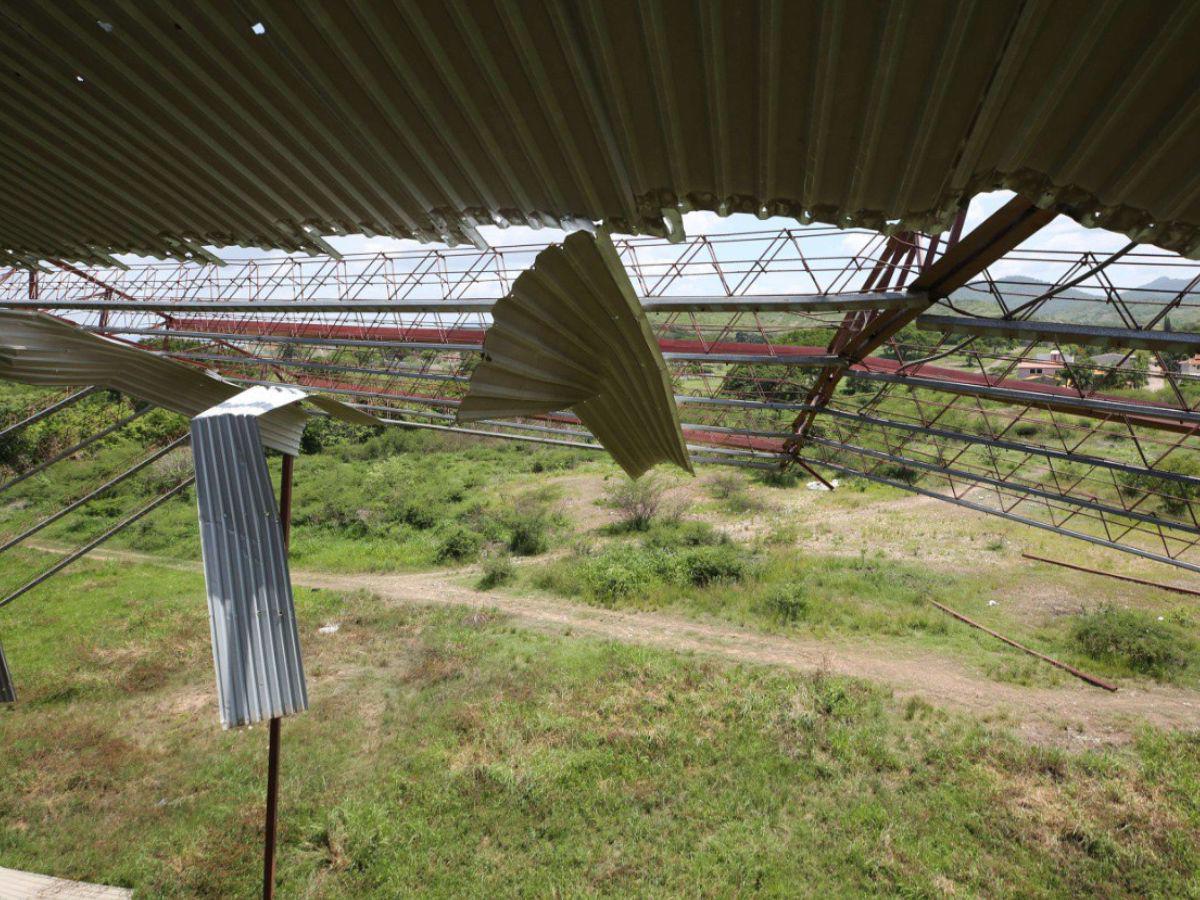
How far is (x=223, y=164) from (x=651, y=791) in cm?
825

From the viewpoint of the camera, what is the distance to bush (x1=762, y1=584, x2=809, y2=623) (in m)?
13.8

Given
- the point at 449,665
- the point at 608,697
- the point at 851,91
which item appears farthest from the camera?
the point at 449,665

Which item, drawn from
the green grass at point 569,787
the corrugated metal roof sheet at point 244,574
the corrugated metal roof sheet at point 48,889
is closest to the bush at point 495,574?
the green grass at point 569,787

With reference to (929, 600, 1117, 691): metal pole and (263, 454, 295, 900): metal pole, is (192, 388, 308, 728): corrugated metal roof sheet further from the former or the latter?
(929, 600, 1117, 691): metal pole

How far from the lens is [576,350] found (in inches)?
99.7

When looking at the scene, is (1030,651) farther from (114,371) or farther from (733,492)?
(114,371)

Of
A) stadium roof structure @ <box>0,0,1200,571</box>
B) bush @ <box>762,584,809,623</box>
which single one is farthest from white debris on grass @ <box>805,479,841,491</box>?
stadium roof structure @ <box>0,0,1200,571</box>

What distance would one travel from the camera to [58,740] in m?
9.04

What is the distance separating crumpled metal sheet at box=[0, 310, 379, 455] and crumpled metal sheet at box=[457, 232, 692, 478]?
1.53 m

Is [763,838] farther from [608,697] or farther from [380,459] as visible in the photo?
[380,459]

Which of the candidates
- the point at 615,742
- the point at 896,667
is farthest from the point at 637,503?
the point at 615,742

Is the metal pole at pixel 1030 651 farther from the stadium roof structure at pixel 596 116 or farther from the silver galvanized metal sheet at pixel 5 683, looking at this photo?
the silver galvanized metal sheet at pixel 5 683

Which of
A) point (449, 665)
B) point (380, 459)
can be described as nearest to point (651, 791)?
point (449, 665)

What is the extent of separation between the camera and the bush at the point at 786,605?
45.3 ft
